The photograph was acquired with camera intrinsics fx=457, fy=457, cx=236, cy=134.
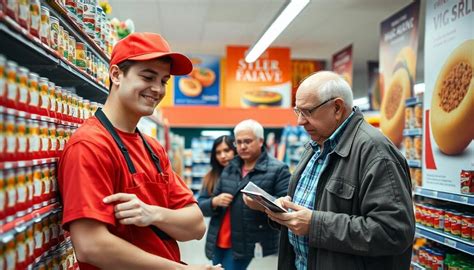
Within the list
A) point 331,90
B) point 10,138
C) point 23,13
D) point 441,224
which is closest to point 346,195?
point 331,90

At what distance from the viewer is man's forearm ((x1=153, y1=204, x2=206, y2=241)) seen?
187 cm

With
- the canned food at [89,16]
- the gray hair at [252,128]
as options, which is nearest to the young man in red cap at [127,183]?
the canned food at [89,16]

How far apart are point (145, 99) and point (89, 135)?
0.97 ft

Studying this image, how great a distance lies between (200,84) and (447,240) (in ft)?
32.3

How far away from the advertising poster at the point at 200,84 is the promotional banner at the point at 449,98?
28.3 feet

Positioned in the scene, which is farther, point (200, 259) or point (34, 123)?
point (200, 259)

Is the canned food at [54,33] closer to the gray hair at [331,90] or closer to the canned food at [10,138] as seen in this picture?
the canned food at [10,138]

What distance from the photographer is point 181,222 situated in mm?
1981

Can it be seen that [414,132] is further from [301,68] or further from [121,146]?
[301,68]

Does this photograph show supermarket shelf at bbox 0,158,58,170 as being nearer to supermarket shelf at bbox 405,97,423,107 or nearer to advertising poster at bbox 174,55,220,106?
supermarket shelf at bbox 405,97,423,107

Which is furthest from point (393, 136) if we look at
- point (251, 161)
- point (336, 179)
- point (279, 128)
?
point (279, 128)

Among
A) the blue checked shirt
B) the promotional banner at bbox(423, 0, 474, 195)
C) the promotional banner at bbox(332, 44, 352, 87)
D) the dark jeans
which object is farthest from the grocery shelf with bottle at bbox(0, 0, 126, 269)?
the promotional banner at bbox(332, 44, 352, 87)

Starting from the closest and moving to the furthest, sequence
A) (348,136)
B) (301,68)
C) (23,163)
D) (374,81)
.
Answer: (23,163) → (348,136) → (301,68) → (374,81)

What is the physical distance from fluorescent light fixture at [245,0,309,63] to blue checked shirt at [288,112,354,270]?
12.5ft
